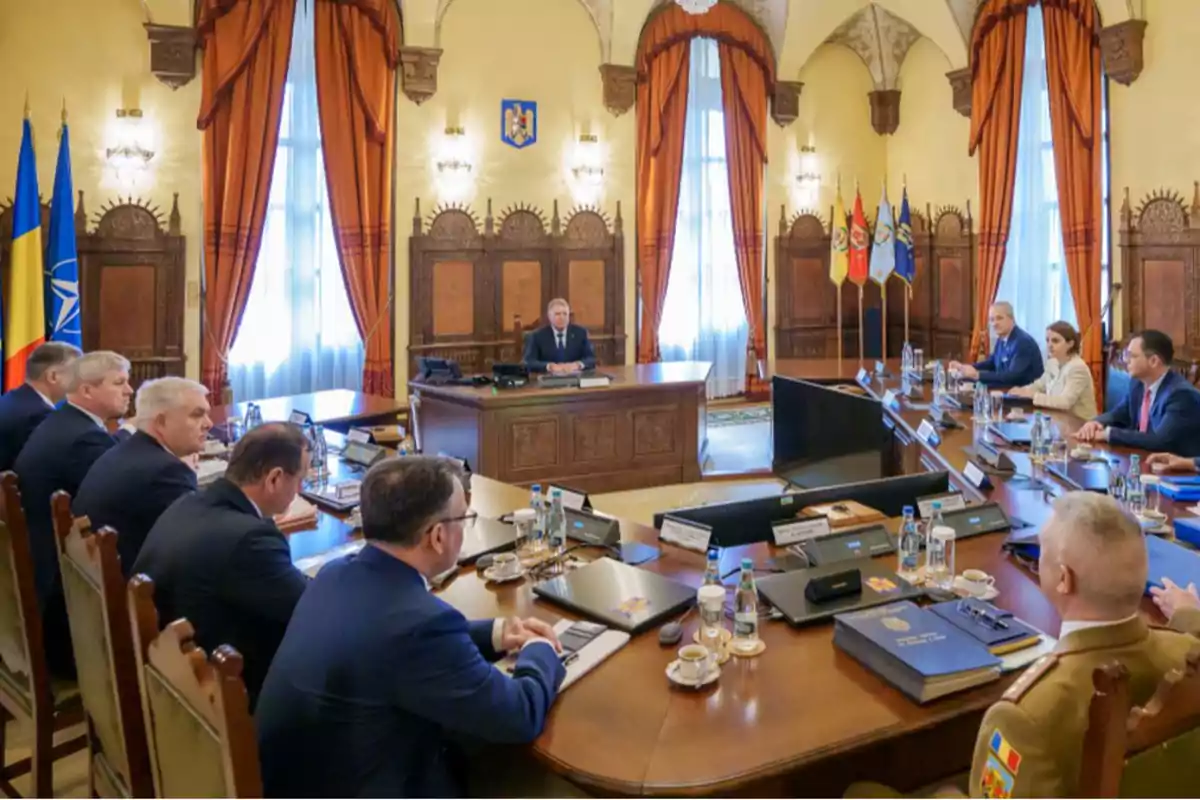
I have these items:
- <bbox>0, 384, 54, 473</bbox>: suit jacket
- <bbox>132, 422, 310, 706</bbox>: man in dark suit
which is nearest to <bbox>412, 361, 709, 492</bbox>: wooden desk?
<bbox>0, 384, 54, 473</bbox>: suit jacket

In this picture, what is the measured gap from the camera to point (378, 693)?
158 centimetres

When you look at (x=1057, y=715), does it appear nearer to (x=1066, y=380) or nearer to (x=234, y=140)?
(x=1066, y=380)

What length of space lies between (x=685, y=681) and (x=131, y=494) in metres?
1.83

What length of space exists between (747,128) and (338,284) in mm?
4569

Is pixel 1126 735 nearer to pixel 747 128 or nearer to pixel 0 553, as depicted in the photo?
pixel 0 553

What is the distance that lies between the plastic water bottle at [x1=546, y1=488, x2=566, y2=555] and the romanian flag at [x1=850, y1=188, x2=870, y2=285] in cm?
761

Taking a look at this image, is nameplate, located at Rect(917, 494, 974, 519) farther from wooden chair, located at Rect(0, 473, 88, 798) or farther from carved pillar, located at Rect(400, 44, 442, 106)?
carved pillar, located at Rect(400, 44, 442, 106)

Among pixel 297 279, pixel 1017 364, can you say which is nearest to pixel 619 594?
pixel 1017 364

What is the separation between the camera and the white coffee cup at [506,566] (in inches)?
98.7

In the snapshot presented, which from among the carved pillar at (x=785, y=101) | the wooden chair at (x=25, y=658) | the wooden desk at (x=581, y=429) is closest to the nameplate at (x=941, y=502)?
the wooden chair at (x=25, y=658)

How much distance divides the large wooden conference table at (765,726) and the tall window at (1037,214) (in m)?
7.06

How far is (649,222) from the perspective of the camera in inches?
363

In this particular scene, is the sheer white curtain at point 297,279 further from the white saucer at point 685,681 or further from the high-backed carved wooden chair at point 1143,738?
the high-backed carved wooden chair at point 1143,738

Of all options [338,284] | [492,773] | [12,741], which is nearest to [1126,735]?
[492,773]
